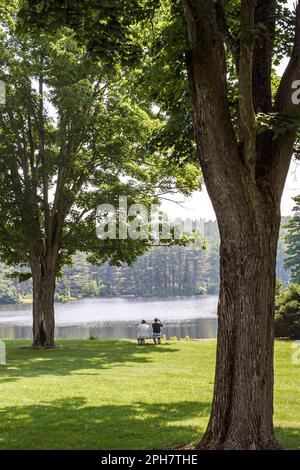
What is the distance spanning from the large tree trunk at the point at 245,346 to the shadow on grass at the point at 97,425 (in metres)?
1.53

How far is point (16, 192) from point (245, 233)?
19.2 metres

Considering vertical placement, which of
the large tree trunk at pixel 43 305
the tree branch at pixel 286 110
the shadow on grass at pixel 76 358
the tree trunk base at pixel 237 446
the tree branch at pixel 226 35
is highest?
the tree branch at pixel 226 35

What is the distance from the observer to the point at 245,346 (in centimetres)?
791

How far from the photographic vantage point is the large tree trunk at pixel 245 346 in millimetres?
7871

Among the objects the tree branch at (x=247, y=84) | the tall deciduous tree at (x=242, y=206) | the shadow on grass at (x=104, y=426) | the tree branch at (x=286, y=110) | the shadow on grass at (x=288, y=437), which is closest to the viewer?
the tree branch at (x=247, y=84)

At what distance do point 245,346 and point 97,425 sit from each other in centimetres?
400

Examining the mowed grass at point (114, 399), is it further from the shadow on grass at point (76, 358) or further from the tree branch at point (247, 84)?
the tree branch at point (247, 84)

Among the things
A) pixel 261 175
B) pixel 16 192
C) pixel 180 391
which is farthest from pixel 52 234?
pixel 261 175

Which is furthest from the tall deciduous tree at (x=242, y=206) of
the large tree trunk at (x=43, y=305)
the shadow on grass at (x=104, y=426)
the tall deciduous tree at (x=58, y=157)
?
the large tree trunk at (x=43, y=305)

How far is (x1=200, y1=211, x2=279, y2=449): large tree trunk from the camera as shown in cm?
787

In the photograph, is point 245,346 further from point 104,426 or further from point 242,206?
point 104,426

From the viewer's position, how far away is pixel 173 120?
11867mm

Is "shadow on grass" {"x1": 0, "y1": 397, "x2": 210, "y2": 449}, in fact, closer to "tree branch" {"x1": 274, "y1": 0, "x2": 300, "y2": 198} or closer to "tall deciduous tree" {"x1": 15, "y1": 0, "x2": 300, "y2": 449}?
"tall deciduous tree" {"x1": 15, "y1": 0, "x2": 300, "y2": 449}

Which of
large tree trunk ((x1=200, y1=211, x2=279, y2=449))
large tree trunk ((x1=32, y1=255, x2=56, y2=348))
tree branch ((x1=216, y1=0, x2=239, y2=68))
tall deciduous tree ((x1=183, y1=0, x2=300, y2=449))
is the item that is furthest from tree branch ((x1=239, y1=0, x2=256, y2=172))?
large tree trunk ((x1=32, y1=255, x2=56, y2=348))
